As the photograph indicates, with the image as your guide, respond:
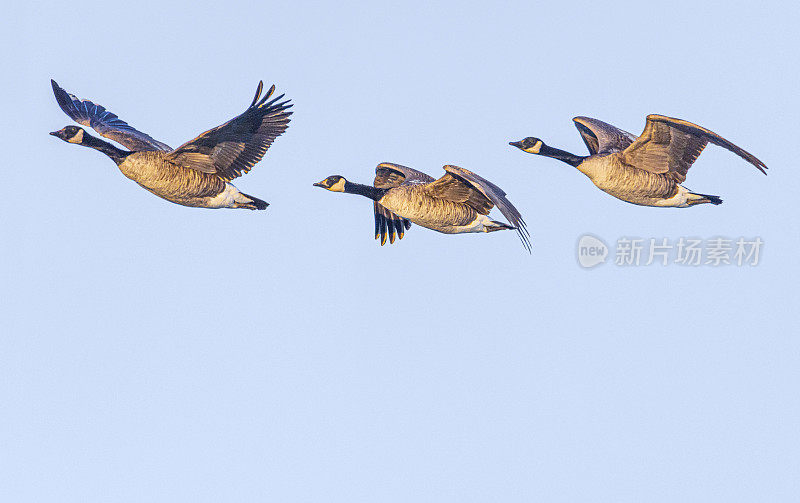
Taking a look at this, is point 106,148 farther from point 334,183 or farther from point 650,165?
point 650,165

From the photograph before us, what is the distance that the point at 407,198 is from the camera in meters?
18.1

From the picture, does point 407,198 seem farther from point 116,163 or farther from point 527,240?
point 116,163

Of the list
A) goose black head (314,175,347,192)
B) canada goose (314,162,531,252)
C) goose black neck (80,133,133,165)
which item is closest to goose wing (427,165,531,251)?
canada goose (314,162,531,252)

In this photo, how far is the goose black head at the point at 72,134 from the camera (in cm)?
1822

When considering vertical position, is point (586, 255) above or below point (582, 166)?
below

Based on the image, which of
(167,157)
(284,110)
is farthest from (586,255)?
(167,157)

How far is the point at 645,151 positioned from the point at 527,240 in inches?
128

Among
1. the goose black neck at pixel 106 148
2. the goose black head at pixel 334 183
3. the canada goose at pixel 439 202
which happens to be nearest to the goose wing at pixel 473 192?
the canada goose at pixel 439 202

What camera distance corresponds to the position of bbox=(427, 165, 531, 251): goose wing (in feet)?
52.8

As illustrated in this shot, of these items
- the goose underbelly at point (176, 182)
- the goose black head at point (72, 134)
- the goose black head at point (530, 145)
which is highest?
the goose black head at point (530, 145)

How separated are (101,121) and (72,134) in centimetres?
Result: 202

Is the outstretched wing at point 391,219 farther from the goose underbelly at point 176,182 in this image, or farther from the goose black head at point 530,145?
the goose underbelly at point 176,182

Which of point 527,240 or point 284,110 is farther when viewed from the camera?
point 284,110

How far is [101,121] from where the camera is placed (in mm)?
20250
